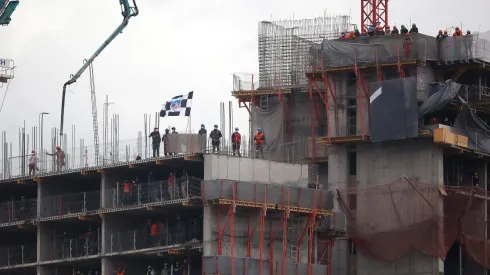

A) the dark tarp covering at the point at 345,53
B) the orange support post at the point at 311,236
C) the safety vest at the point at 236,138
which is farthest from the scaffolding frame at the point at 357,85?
the orange support post at the point at 311,236

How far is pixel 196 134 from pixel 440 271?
23399 mm

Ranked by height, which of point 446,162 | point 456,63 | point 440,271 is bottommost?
point 440,271

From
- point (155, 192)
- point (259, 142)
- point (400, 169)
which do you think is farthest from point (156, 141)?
point (400, 169)

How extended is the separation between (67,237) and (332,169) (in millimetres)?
23848

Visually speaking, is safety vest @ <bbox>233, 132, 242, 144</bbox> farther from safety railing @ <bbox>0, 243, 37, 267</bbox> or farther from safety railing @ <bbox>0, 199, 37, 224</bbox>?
safety railing @ <bbox>0, 243, 37, 267</bbox>

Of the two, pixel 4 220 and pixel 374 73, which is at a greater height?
pixel 374 73

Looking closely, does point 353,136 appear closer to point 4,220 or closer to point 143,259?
point 143,259

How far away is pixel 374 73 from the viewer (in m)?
138

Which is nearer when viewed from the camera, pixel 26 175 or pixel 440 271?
pixel 440 271

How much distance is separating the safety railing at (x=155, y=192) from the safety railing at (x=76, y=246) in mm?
4072

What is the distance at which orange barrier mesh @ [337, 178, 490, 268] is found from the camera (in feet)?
427

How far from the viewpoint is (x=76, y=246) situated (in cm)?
13475

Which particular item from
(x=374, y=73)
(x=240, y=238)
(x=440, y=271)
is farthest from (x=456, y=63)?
(x=240, y=238)

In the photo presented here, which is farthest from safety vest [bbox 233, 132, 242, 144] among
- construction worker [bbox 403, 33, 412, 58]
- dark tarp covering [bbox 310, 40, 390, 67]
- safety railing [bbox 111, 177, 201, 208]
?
construction worker [bbox 403, 33, 412, 58]
